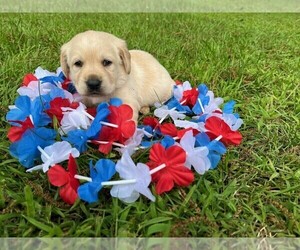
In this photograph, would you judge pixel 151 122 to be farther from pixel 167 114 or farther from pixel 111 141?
pixel 111 141

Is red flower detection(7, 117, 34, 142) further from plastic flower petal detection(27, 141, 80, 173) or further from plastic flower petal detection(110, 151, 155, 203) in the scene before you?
plastic flower petal detection(110, 151, 155, 203)

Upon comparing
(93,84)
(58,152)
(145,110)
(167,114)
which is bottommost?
(145,110)

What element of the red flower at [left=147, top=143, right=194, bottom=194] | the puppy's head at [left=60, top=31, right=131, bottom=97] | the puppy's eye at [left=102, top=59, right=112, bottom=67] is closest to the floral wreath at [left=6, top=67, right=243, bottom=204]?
the red flower at [left=147, top=143, right=194, bottom=194]

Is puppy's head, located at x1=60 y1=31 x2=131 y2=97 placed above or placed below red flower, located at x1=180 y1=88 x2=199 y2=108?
above

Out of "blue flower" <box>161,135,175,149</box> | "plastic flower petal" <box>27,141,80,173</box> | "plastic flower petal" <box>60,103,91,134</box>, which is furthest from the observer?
"plastic flower petal" <box>60,103,91,134</box>

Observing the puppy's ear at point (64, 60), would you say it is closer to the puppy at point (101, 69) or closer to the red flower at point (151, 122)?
the puppy at point (101, 69)

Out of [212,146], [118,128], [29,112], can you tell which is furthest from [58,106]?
[212,146]

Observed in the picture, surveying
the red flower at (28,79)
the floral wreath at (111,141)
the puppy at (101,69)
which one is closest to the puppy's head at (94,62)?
the puppy at (101,69)
